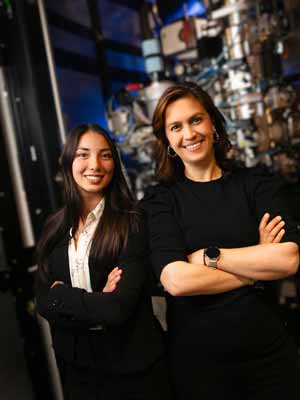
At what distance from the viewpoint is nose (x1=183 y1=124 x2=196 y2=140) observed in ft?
5.01

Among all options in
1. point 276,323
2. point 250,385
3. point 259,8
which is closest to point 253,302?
point 276,323

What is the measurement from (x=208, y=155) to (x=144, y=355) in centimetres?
82

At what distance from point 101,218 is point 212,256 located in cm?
53

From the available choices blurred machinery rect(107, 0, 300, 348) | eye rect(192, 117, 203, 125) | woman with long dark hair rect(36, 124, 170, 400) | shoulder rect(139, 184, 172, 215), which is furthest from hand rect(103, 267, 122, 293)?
blurred machinery rect(107, 0, 300, 348)

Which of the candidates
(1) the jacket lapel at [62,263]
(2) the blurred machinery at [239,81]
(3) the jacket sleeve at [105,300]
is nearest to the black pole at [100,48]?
(2) the blurred machinery at [239,81]

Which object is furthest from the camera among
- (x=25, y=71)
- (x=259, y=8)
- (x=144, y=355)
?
(x=259, y=8)

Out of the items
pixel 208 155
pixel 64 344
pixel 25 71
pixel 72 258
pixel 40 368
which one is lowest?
pixel 40 368

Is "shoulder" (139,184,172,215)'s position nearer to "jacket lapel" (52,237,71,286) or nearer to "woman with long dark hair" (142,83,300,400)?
"woman with long dark hair" (142,83,300,400)

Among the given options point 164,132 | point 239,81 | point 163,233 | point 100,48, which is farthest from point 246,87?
point 163,233

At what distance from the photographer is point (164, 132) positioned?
65.5 inches

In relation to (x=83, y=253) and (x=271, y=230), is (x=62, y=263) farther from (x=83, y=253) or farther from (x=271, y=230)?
(x=271, y=230)

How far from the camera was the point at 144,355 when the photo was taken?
4.90 ft

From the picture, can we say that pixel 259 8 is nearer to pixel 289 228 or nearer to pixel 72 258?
pixel 289 228

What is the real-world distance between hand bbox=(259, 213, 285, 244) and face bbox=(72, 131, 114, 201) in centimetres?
70
